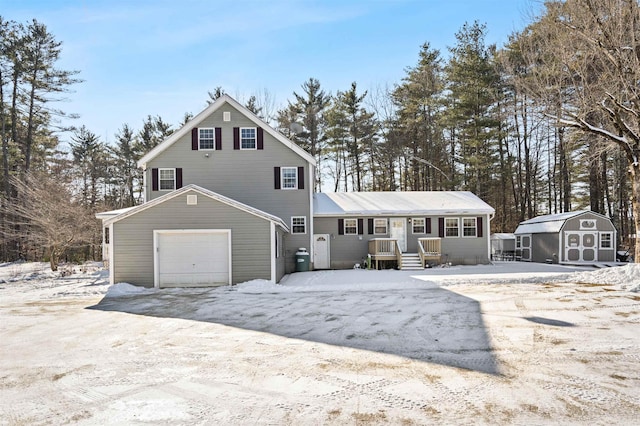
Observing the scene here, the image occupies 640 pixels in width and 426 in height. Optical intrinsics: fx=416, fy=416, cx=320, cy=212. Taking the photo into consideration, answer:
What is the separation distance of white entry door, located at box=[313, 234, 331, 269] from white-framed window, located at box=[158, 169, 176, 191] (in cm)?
693

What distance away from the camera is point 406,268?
18.8 m

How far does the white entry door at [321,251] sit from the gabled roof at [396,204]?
1.17m

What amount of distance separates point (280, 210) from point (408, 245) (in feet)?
21.0

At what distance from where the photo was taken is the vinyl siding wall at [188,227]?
554 inches

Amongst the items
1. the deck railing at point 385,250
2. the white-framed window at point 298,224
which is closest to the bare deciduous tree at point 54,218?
the white-framed window at point 298,224

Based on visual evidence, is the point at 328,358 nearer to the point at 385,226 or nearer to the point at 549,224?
the point at 385,226

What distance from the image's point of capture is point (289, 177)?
19.2 metres

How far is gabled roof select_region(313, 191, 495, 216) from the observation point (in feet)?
→ 65.0

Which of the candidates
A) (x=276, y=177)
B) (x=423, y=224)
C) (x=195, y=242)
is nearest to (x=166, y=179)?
(x=276, y=177)

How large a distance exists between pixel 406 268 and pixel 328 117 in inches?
612

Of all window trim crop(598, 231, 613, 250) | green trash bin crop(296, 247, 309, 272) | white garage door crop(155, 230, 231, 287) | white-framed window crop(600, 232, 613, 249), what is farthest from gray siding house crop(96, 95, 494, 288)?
white-framed window crop(600, 232, 613, 249)

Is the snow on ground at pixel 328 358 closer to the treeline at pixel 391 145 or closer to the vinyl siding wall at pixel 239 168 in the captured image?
the vinyl siding wall at pixel 239 168

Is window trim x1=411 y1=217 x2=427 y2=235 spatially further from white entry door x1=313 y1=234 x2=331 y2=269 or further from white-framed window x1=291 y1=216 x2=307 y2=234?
white-framed window x1=291 y1=216 x2=307 y2=234

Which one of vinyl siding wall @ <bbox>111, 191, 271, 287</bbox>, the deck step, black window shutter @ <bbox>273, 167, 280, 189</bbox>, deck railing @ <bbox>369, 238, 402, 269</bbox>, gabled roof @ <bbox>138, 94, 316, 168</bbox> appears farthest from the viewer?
black window shutter @ <bbox>273, 167, 280, 189</bbox>
